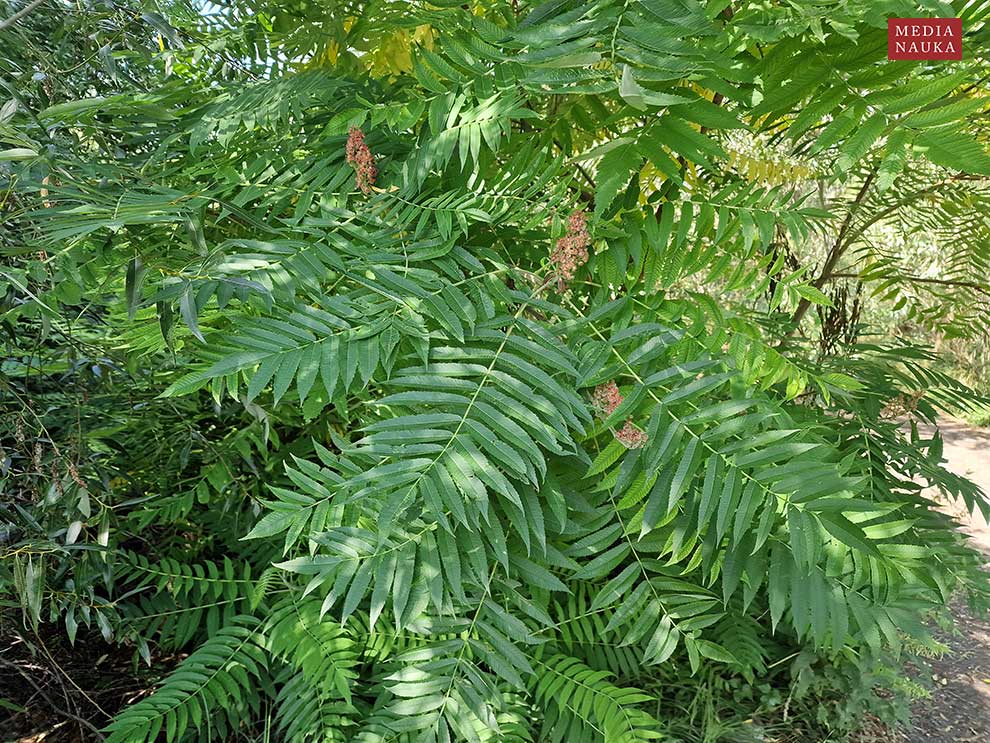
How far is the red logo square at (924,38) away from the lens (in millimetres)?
910

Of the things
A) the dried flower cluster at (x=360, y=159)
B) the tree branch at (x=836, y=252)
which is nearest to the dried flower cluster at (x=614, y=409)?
the dried flower cluster at (x=360, y=159)

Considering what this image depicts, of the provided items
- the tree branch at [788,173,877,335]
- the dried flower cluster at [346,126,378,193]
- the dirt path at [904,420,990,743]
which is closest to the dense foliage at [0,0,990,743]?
the dried flower cluster at [346,126,378,193]

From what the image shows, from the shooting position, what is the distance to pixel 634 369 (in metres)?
1.01

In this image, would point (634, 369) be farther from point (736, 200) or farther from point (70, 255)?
point (70, 255)

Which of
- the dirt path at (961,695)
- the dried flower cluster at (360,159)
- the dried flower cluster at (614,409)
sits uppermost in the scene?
the dried flower cluster at (360,159)

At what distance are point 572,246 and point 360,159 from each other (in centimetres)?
38

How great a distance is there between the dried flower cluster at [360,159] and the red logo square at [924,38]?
75 cm

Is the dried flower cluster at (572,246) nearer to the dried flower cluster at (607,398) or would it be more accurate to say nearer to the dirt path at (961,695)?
the dried flower cluster at (607,398)

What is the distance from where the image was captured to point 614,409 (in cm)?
→ 98

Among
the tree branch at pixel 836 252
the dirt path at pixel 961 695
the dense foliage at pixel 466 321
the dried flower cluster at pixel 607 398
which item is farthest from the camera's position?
the dirt path at pixel 961 695

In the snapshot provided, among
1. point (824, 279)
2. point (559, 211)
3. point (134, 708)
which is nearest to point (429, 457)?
point (559, 211)

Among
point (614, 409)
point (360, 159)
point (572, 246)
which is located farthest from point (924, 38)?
point (360, 159)

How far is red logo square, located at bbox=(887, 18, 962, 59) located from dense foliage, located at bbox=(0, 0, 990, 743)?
28 mm

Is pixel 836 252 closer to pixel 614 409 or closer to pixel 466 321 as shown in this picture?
pixel 614 409
